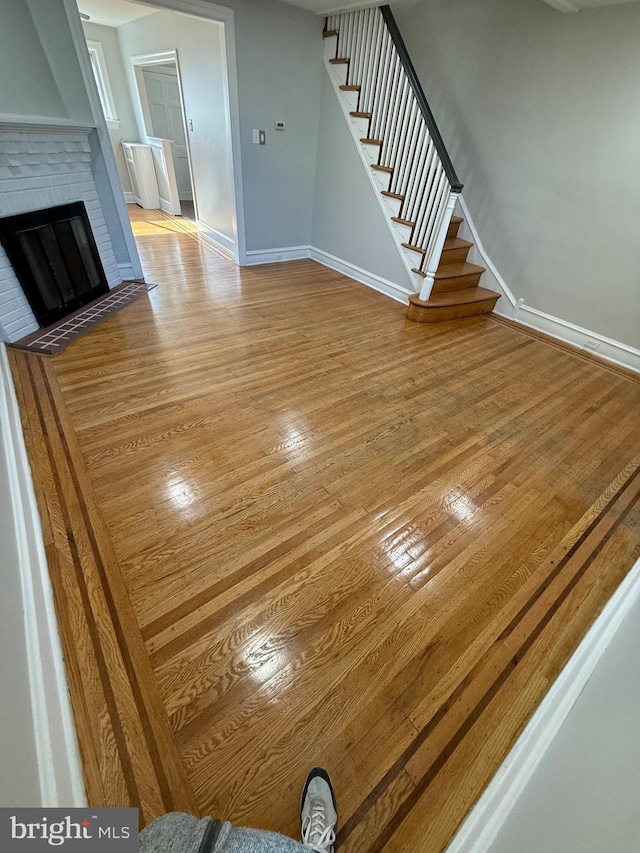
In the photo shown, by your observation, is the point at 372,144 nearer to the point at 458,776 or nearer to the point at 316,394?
the point at 316,394

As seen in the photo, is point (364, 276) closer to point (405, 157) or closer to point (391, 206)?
point (391, 206)

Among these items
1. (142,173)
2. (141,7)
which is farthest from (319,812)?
(142,173)

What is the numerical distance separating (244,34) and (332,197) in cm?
151

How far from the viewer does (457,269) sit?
3570mm

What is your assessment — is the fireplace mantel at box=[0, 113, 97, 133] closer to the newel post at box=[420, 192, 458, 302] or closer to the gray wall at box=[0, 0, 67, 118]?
the gray wall at box=[0, 0, 67, 118]

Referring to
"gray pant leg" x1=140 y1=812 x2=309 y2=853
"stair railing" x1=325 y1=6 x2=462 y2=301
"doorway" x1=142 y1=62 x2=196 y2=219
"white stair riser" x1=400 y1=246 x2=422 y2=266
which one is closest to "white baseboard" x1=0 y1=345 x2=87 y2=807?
"gray pant leg" x1=140 y1=812 x2=309 y2=853

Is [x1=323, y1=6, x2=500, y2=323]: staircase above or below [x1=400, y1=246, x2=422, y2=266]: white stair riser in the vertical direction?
above

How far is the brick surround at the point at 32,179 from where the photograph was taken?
2.28m

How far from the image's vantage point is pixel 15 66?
89.0 inches

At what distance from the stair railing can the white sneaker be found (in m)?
3.33

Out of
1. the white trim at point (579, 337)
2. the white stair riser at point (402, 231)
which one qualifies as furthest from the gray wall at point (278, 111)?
the white trim at point (579, 337)

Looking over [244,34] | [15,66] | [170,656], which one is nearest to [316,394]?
[170,656]

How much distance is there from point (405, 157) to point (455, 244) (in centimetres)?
93

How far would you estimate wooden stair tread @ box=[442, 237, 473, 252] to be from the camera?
140 inches
